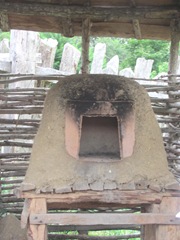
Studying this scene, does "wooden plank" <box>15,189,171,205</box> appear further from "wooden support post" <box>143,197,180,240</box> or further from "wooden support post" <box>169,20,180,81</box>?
"wooden support post" <box>169,20,180,81</box>

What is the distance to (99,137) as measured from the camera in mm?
3541

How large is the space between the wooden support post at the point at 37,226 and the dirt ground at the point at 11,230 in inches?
42.3

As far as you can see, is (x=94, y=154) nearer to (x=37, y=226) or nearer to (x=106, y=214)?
(x=106, y=214)

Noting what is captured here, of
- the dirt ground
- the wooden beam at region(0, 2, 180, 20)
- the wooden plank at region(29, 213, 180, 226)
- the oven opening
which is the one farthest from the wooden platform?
the wooden beam at region(0, 2, 180, 20)

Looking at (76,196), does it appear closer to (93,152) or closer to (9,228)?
(93,152)

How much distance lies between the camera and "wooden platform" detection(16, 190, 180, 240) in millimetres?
2805

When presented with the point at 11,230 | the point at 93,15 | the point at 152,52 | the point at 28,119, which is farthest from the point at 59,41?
the point at 11,230

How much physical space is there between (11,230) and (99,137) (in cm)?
122

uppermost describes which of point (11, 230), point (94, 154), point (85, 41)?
point (85, 41)

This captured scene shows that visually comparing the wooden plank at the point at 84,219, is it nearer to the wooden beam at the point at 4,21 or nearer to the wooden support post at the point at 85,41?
the wooden support post at the point at 85,41

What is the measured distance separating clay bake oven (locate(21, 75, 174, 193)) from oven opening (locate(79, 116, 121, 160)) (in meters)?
0.09

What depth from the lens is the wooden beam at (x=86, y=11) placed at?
3.97m

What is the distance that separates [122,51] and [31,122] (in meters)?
10.4

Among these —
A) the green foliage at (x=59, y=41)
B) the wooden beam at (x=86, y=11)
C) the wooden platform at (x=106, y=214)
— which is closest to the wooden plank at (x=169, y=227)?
the wooden platform at (x=106, y=214)
